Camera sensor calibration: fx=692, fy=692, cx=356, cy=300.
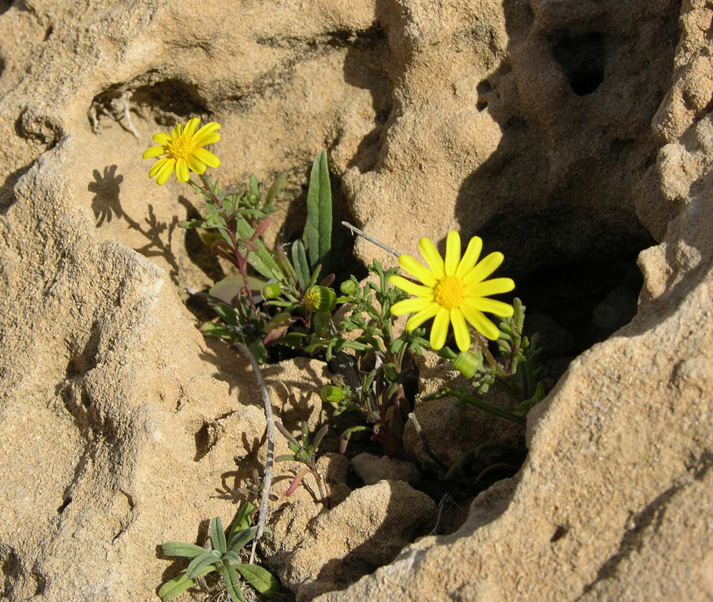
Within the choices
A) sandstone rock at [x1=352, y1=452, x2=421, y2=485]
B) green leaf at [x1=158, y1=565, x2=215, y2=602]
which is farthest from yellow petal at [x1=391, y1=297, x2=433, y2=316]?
green leaf at [x1=158, y1=565, x2=215, y2=602]

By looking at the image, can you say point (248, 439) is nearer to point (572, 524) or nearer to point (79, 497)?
point (79, 497)

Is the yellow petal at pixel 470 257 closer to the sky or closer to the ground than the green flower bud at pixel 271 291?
closer to the sky

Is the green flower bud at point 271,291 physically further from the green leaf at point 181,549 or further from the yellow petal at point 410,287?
the green leaf at point 181,549

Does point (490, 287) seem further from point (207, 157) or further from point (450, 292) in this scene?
point (207, 157)

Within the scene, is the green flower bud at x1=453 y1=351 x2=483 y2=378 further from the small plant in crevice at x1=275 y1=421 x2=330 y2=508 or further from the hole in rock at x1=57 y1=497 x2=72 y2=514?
the hole in rock at x1=57 y1=497 x2=72 y2=514

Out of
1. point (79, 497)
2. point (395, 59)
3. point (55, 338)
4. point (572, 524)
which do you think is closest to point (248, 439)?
point (79, 497)

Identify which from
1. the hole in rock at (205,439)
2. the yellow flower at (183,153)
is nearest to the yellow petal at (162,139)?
the yellow flower at (183,153)
